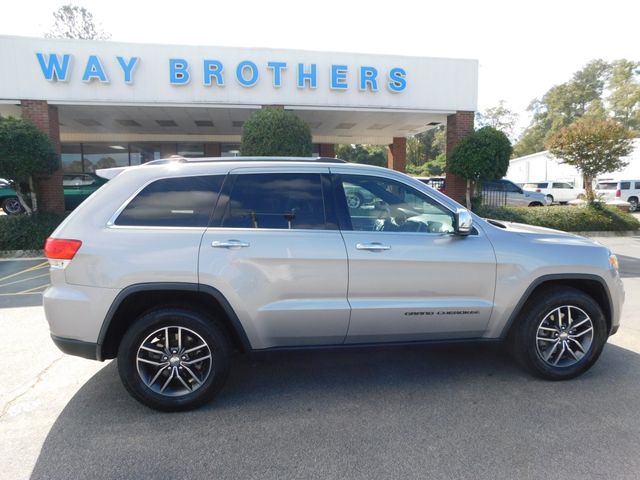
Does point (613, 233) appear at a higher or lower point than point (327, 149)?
lower

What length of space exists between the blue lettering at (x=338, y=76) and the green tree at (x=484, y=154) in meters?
4.03

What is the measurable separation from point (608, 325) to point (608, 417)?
954 millimetres

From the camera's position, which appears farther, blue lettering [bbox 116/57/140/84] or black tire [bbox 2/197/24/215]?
black tire [bbox 2/197/24/215]

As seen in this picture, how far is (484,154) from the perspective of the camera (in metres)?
12.5

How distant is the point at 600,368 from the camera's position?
3.88m

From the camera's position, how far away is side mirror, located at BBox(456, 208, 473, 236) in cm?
328

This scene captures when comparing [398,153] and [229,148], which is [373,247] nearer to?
[398,153]

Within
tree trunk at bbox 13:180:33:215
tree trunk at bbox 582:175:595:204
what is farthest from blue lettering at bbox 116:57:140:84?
tree trunk at bbox 582:175:595:204

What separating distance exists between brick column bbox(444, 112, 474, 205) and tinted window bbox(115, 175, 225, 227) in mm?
11816

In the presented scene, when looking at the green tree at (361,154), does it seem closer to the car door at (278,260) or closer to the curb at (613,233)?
the curb at (613,233)

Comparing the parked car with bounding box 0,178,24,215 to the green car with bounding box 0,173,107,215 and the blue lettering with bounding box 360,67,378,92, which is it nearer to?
the green car with bounding box 0,173,107,215

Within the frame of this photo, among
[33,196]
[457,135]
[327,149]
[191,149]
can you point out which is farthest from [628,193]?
[33,196]

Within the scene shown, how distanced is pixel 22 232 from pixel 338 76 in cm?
933

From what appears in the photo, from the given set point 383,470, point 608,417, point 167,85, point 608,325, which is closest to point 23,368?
point 383,470
